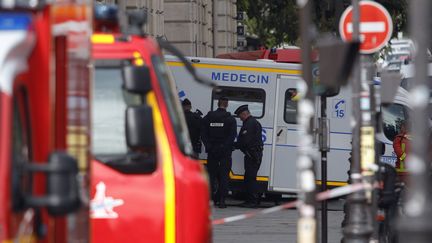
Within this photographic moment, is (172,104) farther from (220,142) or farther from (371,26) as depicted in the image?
(220,142)

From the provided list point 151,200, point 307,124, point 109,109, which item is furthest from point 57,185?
point 109,109

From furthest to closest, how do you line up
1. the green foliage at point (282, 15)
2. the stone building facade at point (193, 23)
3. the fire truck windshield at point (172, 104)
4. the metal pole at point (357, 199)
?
the green foliage at point (282, 15), the stone building facade at point (193, 23), the metal pole at point (357, 199), the fire truck windshield at point (172, 104)

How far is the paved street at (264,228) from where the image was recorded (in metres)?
18.9

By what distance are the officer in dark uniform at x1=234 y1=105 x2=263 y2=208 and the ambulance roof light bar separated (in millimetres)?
16669

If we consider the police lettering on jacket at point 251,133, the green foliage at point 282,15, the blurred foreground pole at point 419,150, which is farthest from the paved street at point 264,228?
the blurred foreground pole at point 419,150

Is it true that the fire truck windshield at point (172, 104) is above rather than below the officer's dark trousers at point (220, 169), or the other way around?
above

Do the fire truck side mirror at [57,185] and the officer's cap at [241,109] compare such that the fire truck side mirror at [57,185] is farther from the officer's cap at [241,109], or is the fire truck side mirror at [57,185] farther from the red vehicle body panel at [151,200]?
the officer's cap at [241,109]

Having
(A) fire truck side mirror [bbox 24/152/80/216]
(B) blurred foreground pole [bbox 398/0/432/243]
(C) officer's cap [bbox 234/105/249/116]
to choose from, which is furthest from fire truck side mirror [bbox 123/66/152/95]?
(C) officer's cap [bbox 234/105/249/116]

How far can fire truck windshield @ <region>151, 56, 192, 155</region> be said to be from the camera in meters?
10.8

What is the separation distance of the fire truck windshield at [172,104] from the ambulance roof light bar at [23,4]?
158 inches

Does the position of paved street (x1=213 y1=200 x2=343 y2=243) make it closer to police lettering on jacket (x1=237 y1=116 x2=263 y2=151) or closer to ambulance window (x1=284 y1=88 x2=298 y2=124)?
police lettering on jacket (x1=237 y1=116 x2=263 y2=151)

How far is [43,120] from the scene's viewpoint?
264 inches

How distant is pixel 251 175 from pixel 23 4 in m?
17.6

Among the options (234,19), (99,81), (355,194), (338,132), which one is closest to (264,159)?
(338,132)
